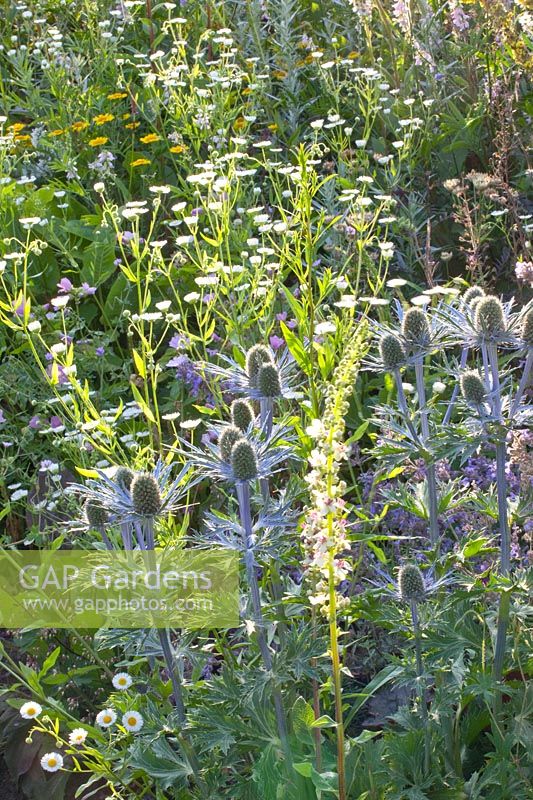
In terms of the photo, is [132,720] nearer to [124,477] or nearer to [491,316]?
[124,477]

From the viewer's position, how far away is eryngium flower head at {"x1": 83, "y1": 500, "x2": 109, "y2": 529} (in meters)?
1.97

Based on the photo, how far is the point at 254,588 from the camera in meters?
1.83

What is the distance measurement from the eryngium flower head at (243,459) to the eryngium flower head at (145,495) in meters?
0.14

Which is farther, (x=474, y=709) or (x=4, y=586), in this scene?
(x=4, y=586)

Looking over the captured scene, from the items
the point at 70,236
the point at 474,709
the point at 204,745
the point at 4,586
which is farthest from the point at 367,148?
the point at 204,745

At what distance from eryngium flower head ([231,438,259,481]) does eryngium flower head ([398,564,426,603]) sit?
0.33 metres

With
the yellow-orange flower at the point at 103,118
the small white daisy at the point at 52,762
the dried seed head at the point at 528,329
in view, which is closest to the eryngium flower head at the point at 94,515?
the small white daisy at the point at 52,762

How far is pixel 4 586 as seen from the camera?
2.80 metres

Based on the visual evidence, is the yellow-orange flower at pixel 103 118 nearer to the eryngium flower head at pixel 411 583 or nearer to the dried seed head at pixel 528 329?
the dried seed head at pixel 528 329

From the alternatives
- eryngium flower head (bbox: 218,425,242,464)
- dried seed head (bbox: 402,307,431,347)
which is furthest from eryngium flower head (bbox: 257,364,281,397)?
dried seed head (bbox: 402,307,431,347)

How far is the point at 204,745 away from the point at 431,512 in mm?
620

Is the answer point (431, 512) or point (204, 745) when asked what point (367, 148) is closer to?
point (431, 512)

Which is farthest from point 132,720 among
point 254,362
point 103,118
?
point 103,118

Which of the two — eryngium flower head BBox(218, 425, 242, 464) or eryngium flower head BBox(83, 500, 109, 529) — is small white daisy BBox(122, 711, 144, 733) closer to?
eryngium flower head BBox(83, 500, 109, 529)
